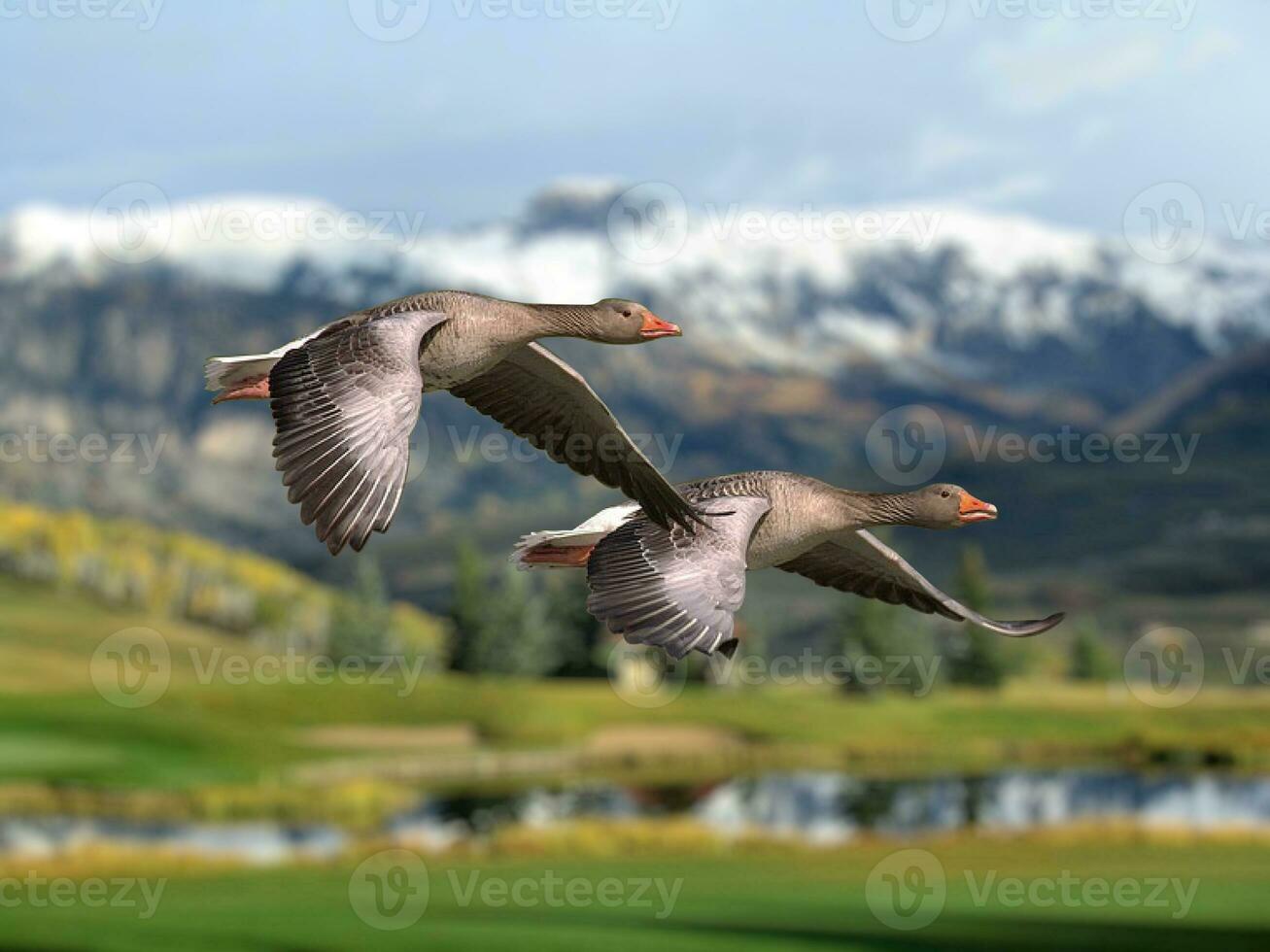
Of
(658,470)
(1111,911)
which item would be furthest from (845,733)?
(658,470)

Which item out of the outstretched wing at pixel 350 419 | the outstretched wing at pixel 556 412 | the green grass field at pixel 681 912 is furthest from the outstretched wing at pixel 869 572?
the green grass field at pixel 681 912

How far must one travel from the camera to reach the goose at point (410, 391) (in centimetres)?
310

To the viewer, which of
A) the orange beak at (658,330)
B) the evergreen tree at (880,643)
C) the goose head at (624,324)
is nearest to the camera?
the goose head at (624,324)

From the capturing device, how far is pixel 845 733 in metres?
81.6

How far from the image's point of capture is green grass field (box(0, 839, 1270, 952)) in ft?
95.8

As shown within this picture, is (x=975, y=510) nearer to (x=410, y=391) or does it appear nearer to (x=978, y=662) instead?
(x=410, y=391)


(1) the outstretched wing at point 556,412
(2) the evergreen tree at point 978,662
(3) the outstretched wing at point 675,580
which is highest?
(1) the outstretched wing at point 556,412

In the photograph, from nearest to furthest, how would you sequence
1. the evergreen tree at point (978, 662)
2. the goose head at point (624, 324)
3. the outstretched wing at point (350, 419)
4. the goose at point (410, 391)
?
the outstretched wing at point (350, 419) < the goose at point (410, 391) < the goose head at point (624, 324) < the evergreen tree at point (978, 662)

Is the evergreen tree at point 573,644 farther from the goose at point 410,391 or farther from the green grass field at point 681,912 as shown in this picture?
the goose at point 410,391

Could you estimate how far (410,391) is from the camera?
3494mm

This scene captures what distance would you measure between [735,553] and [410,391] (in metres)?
0.77

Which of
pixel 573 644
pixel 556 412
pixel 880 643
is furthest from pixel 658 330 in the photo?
pixel 573 644

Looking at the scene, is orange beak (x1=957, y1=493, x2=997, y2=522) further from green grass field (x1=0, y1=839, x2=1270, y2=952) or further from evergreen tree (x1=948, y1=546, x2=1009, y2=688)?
evergreen tree (x1=948, y1=546, x2=1009, y2=688)

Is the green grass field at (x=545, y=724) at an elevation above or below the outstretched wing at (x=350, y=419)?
below
